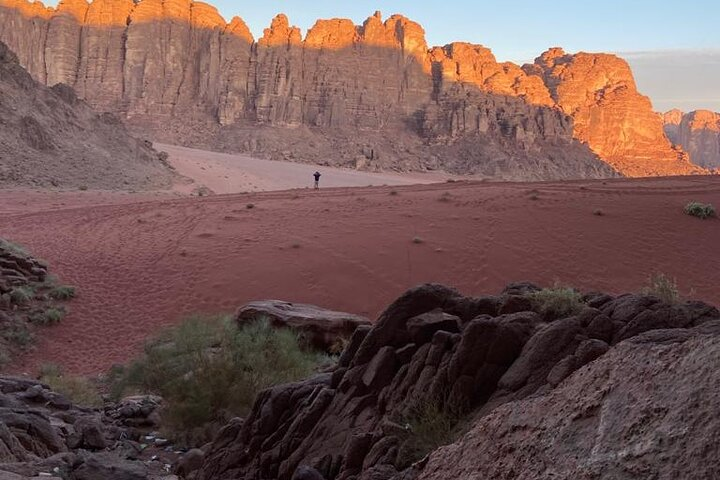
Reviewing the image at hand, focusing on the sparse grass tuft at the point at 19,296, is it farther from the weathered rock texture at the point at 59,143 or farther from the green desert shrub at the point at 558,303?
the weathered rock texture at the point at 59,143

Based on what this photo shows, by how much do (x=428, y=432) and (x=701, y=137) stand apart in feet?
573

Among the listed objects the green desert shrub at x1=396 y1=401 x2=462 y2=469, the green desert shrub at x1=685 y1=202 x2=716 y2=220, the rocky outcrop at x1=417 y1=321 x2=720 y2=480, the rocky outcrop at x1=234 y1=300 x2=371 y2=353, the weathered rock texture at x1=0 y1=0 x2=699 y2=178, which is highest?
the weathered rock texture at x1=0 y1=0 x2=699 y2=178

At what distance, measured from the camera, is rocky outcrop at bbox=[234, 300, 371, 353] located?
1234cm

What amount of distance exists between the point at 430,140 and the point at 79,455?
303 feet

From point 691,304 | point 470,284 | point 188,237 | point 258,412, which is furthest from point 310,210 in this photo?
point 691,304

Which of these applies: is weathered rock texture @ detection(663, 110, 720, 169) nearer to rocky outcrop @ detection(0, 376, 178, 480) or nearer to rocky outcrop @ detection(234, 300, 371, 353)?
rocky outcrop @ detection(234, 300, 371, 353)

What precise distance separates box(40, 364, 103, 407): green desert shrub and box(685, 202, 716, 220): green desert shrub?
59.0ft

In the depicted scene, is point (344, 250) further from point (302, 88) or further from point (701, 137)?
point (701, 137)

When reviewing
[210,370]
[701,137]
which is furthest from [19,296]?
[701,137]

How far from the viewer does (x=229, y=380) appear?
9.48 m

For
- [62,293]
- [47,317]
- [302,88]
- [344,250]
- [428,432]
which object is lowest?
[47,317]

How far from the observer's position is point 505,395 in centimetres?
483

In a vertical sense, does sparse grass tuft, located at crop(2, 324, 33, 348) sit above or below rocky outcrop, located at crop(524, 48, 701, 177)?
below

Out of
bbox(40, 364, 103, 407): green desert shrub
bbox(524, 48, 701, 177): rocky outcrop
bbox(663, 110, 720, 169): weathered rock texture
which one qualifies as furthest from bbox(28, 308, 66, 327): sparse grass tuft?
bbox(663, 110, 720, 169): weathered rock texture
